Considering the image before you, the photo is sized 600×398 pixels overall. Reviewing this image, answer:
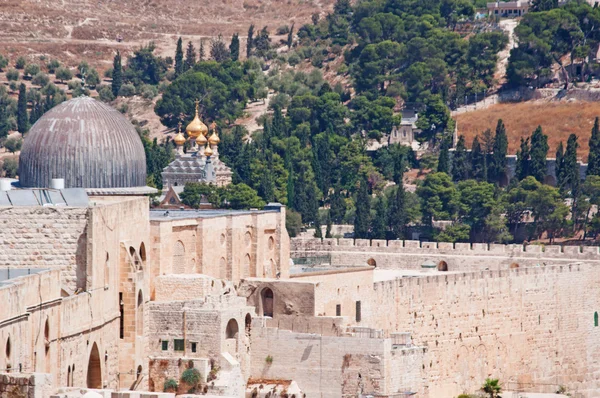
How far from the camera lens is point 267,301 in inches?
2498

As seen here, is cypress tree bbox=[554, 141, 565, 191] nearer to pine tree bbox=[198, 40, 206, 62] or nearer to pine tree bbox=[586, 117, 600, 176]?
pine tree bbox=[586, 117, 600, 176]

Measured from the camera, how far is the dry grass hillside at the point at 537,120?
129 meters

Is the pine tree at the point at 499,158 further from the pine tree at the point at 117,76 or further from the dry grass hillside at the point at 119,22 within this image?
the dry grass hillside at the point at 119,22

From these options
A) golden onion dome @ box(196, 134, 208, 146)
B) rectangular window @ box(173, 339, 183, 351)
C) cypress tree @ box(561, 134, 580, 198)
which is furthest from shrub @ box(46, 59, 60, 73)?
rectangular window @ box(173, 339, 183, 351)

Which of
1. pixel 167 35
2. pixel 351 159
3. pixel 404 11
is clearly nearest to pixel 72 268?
pixel 351 159

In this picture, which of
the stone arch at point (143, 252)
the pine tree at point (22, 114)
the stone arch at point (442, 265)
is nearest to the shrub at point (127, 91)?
the pine tree at point (22, 114)

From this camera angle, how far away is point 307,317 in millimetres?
62000

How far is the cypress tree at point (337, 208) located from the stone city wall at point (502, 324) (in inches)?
1332

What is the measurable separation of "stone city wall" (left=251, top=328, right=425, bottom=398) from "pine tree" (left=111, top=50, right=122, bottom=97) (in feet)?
326

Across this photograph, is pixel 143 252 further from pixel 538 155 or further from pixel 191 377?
pixel 538 155

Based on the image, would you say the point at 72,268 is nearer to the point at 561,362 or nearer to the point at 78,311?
the point at 78,311

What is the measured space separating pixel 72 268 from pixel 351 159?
237 feet

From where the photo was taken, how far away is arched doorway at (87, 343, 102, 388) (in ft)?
172

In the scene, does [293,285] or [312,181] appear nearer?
[293,285]
